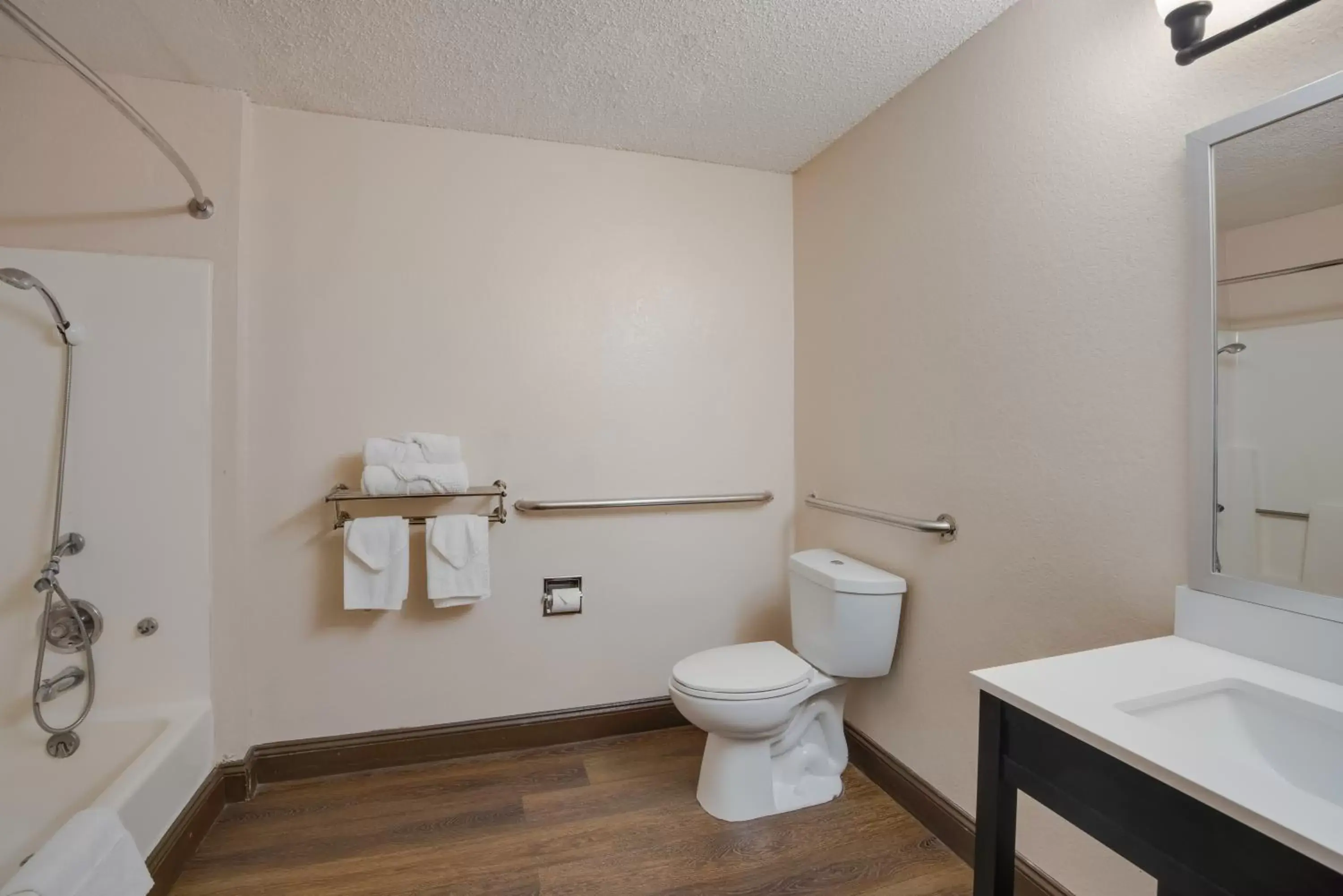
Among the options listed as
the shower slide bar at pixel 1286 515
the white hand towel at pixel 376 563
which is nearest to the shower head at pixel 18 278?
the white hand towel at pixel 376 563

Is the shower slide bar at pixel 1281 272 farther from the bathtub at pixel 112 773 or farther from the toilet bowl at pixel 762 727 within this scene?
the bathtub at pixel 112 773

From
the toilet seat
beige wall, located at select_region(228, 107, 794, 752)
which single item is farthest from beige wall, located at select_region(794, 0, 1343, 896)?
beige wall, located at select_region(228, 107, 794, 752)

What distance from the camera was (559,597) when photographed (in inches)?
87.9

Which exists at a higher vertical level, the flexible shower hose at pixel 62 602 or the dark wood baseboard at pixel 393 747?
the flexible shower hose at pixel 62 602

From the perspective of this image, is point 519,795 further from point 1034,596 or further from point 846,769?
point 1034,596

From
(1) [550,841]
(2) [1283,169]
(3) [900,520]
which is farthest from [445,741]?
(2) [1283,169]

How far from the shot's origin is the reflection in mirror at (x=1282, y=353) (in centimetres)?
100

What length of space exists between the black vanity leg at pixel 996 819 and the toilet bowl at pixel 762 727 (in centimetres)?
79

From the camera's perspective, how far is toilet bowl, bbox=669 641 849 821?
1.76m

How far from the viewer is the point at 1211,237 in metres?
1.13

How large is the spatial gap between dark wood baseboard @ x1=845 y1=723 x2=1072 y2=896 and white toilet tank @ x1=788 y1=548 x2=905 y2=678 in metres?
0.28

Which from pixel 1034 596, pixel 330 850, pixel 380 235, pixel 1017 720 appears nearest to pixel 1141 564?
pixel 1034 596

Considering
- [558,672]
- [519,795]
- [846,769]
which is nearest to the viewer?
[519,795]

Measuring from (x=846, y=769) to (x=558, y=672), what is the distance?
1.06 m
